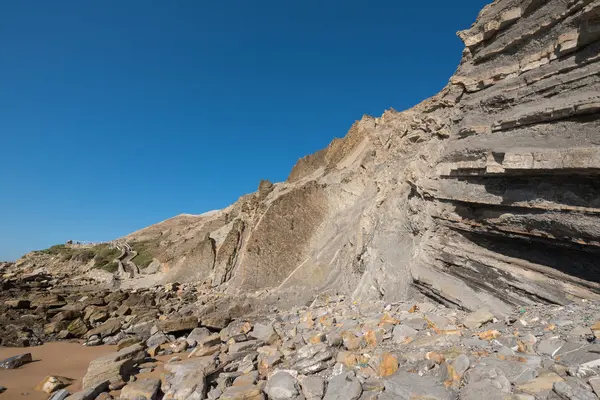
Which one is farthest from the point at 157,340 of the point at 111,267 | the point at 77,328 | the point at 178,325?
the point at 111,267

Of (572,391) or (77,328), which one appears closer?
(572,391)

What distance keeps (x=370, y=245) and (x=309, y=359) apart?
624 centimetres

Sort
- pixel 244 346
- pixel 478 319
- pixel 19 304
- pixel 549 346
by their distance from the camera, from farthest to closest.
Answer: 1. pixel 19 304
2. pixel 244 346
3. pixel 478 319
4. pixel 549 346

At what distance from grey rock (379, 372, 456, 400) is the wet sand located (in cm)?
693

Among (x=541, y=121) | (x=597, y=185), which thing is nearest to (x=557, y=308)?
(x=597, y=185)

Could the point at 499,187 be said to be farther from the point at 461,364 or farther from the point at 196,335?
the point at 196,335

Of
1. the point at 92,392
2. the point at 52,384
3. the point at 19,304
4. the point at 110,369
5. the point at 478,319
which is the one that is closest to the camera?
the point at 478,319

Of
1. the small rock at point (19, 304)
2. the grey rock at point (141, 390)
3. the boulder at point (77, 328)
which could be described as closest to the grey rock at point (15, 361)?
the boulder at point (77, 328)

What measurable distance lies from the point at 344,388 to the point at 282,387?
1.15 metres

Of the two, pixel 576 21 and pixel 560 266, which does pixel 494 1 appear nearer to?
pixel 576 21

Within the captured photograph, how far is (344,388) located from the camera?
4.77 meters

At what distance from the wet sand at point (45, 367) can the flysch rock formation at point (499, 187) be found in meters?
7.08

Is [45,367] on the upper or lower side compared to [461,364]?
upper

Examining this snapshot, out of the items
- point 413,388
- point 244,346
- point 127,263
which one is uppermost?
point 127,263
